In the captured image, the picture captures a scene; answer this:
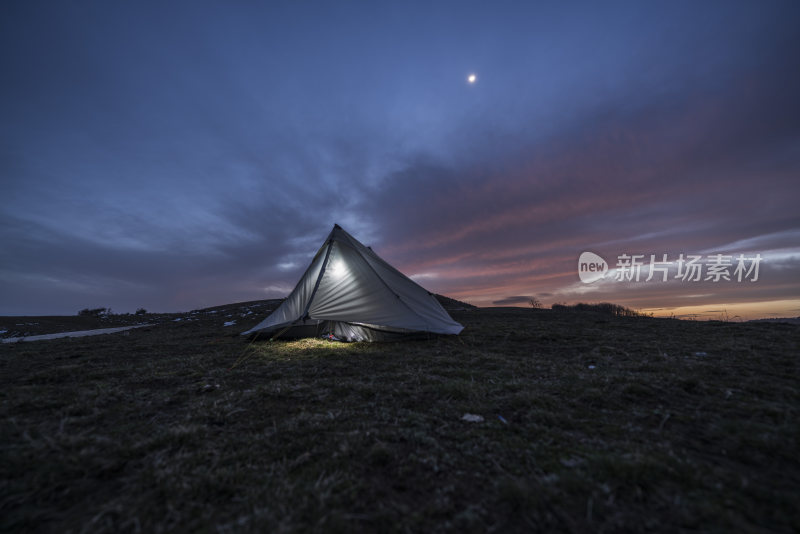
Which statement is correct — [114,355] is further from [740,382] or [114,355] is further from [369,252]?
[740,382]

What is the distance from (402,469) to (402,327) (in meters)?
5.32

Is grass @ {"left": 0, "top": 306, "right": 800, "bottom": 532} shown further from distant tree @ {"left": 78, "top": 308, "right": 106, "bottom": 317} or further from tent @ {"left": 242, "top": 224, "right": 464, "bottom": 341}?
distant tree @ {"left": 78, "top": 308, "right": 106, "bottom": 317}

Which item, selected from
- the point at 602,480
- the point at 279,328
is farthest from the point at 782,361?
the point at 279,328

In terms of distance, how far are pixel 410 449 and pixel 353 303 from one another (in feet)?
19.0

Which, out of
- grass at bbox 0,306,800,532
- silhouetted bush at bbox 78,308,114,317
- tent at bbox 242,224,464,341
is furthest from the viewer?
silhouetted bush at bbox 78,308,114,317

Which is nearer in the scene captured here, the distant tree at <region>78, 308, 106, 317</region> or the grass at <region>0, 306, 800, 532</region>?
the grass at <region>0, 306, 800, 532</region>

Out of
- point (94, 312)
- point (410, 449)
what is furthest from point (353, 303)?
point (94, 312)

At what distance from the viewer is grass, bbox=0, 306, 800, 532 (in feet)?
5.51

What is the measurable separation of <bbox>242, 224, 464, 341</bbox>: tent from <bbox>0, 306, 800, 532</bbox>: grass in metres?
2.80

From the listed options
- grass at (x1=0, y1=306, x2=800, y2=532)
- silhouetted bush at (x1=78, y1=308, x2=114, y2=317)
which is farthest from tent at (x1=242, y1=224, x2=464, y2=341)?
silhouetted bush at (x1=78, y1=308, x2=114, y2=317)

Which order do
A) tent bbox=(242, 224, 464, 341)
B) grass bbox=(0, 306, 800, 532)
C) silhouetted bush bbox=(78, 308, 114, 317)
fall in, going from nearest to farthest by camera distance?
grass bbox=(0, 306, 800, 532) → tent bbox=(242, 224, 464, 341) → silhouetted bush bbox=(78, 308, 114, 317)

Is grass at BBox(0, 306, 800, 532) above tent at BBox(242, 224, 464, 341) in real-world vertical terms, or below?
below

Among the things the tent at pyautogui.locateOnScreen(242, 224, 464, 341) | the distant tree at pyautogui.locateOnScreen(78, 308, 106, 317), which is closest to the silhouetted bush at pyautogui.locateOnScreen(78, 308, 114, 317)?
the distant tree at pyautogui.locateOnScreen(78, 308, 106, 317)

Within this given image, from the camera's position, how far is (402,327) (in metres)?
7.45
